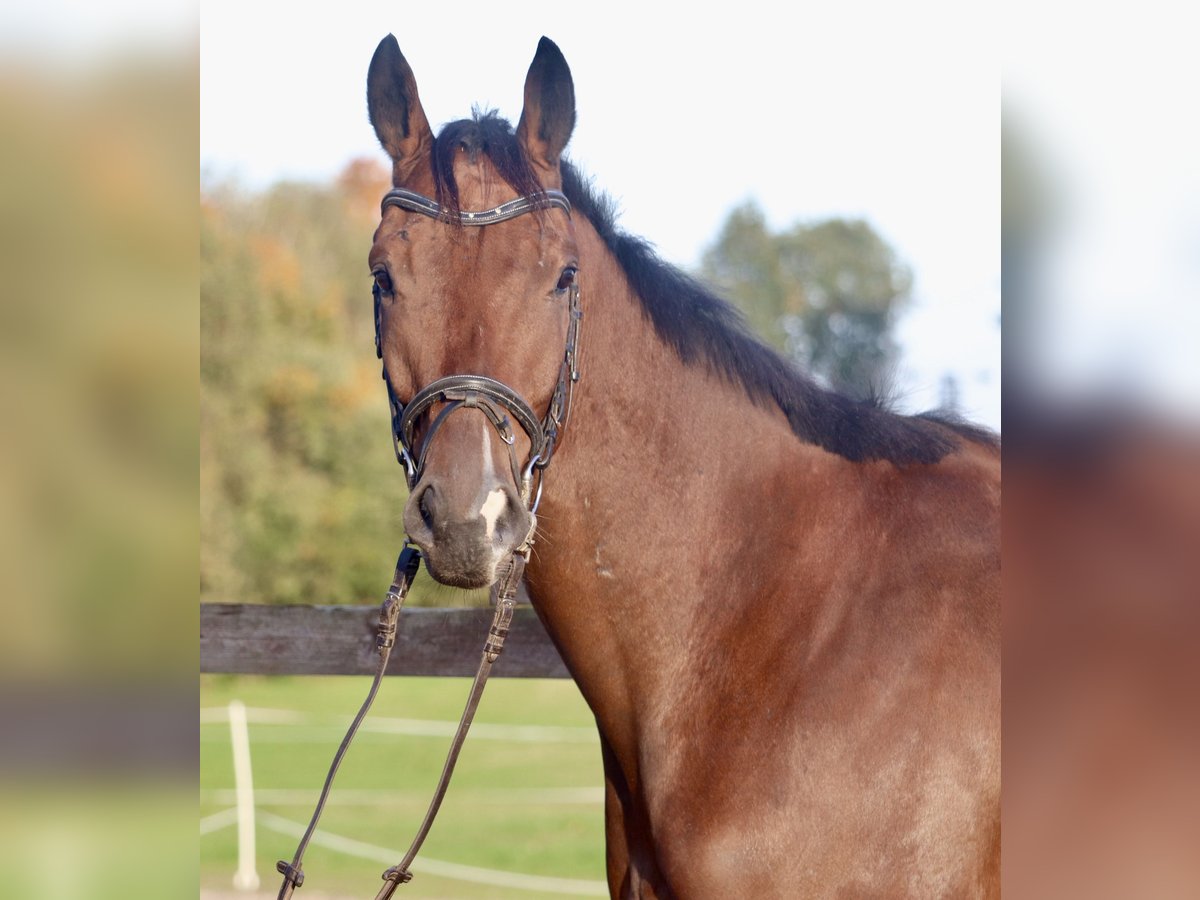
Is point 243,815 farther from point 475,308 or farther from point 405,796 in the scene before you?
point 475,308

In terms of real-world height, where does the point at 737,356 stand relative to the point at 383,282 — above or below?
below

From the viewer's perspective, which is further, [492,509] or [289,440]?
[289,440]

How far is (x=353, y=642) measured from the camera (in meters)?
4.51

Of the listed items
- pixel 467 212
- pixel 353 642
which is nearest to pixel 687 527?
pixel 467 212

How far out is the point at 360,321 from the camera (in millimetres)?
27328

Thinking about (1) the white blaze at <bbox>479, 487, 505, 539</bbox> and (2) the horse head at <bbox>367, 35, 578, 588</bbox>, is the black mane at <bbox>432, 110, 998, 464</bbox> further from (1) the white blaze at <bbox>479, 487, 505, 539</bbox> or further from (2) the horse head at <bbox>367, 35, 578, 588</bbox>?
(1) the white blaze at <bbox>479, 487, 505, 539</bbox>

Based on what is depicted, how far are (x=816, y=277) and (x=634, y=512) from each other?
32.7m

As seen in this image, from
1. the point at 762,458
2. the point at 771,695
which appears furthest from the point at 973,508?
the point at 771,695

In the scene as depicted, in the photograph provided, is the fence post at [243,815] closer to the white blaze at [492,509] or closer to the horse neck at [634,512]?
the horse neck at [634,512]
